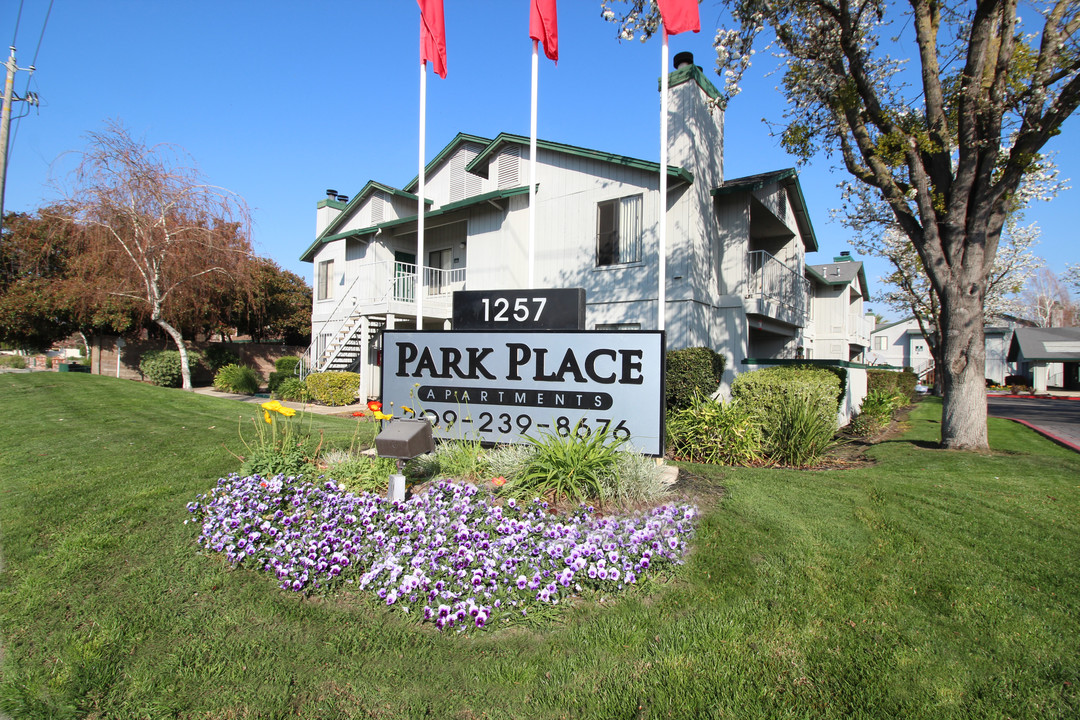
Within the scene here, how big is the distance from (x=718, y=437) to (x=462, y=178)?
43.8 feet

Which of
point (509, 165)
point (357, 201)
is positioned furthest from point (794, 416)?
point (357, 201)

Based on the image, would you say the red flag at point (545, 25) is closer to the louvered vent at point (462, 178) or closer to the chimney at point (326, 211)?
the louvered vent at point (462, 178)

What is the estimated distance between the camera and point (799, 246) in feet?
60.6

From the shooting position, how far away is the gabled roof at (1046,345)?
1368 inches

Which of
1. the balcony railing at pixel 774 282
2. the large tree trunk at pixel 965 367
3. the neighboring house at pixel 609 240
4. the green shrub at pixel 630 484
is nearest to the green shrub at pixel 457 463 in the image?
the green shrub at pixel 630 484

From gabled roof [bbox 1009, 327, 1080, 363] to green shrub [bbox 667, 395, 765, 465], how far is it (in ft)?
131

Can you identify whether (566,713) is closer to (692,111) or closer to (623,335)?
(623,335)

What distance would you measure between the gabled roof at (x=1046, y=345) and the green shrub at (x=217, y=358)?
47.9 metres

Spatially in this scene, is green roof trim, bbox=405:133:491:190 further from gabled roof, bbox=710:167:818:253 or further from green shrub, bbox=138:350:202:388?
green shrub, bbox=138:350:202:388

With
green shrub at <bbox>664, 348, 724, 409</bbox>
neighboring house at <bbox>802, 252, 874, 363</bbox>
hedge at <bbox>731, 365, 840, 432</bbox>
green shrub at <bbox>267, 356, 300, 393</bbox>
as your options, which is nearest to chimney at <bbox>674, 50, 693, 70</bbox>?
green shrub at <bbox>664, 348, 724, 409</bbox>

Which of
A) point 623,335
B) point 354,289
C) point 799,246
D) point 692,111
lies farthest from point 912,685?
point 354,289

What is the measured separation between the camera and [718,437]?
7559mm

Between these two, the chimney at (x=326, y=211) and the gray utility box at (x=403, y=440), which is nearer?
the gray utility box at (x=403, y=440)

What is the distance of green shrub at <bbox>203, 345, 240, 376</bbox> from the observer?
78.8 ft
